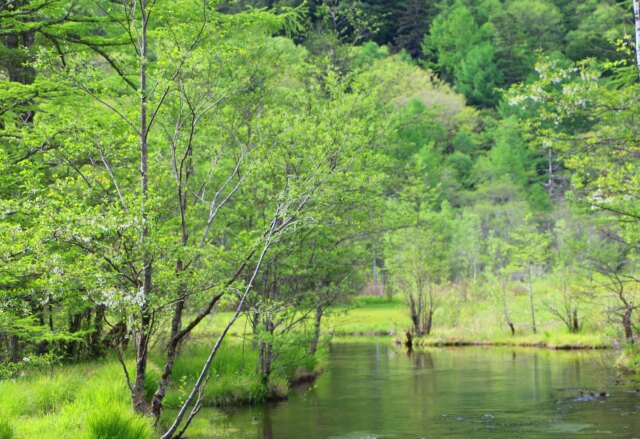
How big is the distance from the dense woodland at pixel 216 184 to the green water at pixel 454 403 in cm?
185

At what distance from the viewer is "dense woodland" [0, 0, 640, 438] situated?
11727mm

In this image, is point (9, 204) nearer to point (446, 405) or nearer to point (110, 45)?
point (110, 45)

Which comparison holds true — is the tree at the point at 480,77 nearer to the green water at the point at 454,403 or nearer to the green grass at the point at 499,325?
the green grass at the point at 499,325

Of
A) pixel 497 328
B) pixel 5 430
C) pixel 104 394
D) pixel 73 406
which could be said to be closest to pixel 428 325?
pixel 497 328

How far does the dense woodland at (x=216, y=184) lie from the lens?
1173 cm

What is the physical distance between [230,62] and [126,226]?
5010mm

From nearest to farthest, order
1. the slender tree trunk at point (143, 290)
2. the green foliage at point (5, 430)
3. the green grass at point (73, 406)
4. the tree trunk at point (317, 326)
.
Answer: the green foliage at point (5, 430)
the green grass at point (73, 406)
the slender tree trunk at point (143, 290)
the tree trunk at point (317, 326)

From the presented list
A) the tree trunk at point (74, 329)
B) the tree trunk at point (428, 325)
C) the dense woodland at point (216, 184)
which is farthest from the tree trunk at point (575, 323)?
the tree trunk at point (74, 329)

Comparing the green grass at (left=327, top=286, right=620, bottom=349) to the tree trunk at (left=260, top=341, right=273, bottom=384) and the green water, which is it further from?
the tree trunk at (left=260, top=341, right=273, bottom=384)

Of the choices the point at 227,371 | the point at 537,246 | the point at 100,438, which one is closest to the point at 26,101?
the point at 100,438

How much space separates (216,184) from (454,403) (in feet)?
30.2

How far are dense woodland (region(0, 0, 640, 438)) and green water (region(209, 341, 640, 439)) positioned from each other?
1.85 m

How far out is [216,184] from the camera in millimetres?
21953

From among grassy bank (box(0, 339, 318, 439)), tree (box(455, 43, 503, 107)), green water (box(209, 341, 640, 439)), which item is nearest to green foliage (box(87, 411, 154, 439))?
grassy bank (box(0, 339, 318, 439))
